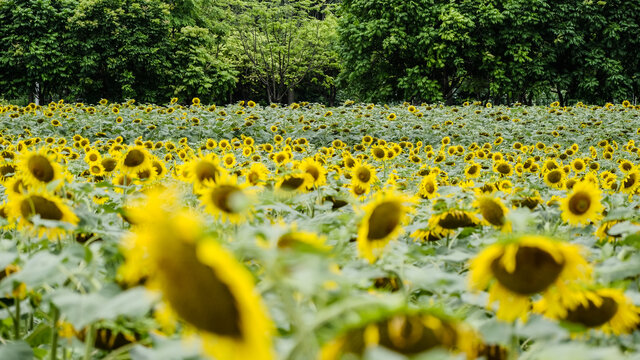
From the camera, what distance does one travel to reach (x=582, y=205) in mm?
1673

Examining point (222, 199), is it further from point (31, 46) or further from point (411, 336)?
point (31, 46)

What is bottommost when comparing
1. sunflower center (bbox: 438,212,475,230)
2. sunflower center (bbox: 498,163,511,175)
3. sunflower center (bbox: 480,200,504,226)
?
sunflower center (bbox: 498,163,511,175)

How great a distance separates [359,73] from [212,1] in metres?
11.6

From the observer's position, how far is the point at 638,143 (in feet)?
28.2

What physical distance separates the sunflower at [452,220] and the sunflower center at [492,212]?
8 centimetres

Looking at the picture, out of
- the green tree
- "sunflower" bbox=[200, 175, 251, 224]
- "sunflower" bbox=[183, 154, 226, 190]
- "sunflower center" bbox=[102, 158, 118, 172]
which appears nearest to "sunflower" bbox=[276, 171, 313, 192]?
"sunflower" bbox=[183, 154, 226, 190]

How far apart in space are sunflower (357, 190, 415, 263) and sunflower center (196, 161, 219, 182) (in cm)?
73

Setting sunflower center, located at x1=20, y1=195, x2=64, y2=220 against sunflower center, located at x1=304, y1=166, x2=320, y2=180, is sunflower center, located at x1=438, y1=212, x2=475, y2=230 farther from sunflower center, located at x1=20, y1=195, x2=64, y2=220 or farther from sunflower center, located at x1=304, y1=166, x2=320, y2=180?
sunflower center, located at x1=20, y1=195, x2=64, y2=220

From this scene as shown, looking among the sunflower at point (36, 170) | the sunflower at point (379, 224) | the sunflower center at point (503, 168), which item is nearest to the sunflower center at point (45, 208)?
the sunflower at point (36, 170)

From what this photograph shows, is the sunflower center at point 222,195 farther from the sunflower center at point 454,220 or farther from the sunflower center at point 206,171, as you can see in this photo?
the sunflower center at point 454,220

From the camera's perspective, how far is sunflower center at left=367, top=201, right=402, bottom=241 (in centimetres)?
97

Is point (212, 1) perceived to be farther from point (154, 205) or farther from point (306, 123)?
point (154, 205)

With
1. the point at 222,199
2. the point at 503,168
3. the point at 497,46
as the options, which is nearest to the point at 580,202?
the point at 222,199

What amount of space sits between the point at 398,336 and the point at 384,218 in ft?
1.46
